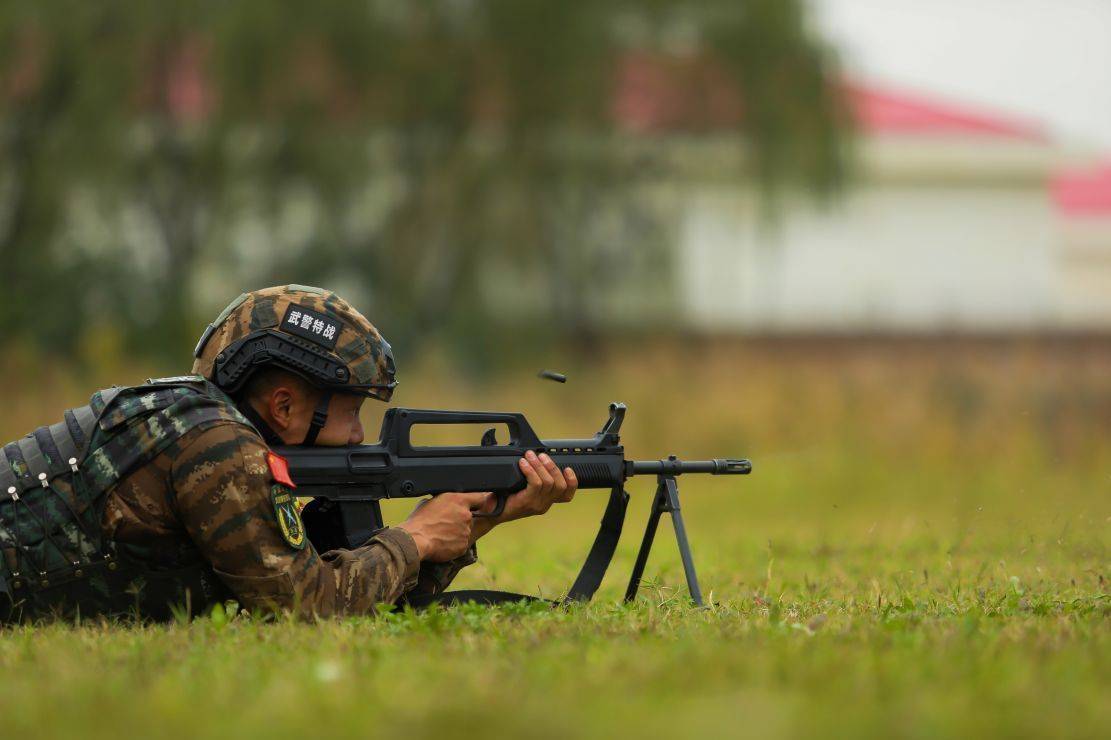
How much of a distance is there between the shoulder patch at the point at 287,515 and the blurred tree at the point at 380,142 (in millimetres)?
16424

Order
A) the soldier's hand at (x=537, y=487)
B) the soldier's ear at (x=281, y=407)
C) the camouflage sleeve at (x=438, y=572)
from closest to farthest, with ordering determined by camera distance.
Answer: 1. the soldier's ear at (x=281, y=407)
2. the soldier's hand at (x=537, y=487)
3. the camouflage sleeve at (x=438, y=572)

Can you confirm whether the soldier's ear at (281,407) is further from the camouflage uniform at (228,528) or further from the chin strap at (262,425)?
the camouflage uniform at (228,528)

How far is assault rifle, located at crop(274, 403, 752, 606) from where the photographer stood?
563 cm

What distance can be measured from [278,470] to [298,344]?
53 centimetres

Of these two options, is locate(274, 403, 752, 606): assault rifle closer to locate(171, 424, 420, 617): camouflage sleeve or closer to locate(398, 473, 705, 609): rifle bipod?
locate(398, 473, 705, 609): rifle bipod

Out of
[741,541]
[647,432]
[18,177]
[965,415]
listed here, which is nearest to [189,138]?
[18,177]

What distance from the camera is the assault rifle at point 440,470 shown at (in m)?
5.63

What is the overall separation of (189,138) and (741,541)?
A: 14510 millimetres

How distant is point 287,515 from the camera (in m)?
5.24

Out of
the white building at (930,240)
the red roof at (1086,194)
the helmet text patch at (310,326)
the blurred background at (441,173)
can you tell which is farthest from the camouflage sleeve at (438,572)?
the red roof at (1086,194)

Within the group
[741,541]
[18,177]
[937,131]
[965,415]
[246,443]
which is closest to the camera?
[246,443]

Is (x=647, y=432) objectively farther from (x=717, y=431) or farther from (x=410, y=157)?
(x=410, y=157)

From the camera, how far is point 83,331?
2050cm

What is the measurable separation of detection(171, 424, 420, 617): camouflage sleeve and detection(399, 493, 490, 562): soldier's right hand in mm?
435
